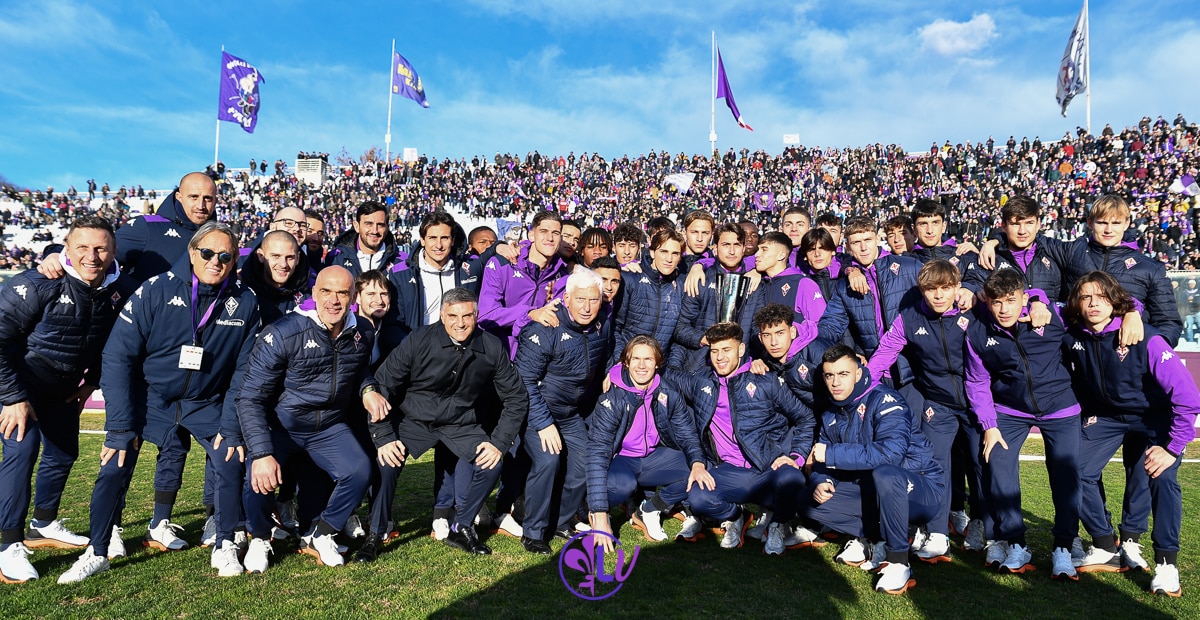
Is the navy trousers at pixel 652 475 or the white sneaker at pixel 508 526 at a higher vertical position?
the navy trousers at pixel 652 475

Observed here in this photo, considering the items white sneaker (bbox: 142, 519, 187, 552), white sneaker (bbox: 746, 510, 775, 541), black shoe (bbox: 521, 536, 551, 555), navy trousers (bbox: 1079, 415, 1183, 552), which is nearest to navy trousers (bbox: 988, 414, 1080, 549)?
navy trousers (bbox: 1079, 415, 1183, 552)

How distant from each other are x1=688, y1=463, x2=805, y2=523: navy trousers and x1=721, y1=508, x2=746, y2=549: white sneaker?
3.1 inches

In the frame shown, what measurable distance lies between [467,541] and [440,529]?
0.38 m

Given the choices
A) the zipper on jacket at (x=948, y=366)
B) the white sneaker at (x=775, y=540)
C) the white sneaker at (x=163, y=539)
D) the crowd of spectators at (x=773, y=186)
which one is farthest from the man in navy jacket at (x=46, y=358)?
the crowd of spectators at (x=773, y=186)

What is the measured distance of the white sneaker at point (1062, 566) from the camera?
4.93m

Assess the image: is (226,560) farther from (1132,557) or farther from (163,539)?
(1132,557)

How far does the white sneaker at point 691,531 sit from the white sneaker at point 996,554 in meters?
2.15

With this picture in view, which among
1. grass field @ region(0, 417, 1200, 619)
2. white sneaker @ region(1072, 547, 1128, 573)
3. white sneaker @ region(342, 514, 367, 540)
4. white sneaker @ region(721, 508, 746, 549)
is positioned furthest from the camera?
white sneaker @ region(342, 514, 367, 540)

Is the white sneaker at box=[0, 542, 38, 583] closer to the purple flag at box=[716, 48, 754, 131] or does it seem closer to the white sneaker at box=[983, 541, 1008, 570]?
the white sneaker at box=[983, 541, 1008, 570]

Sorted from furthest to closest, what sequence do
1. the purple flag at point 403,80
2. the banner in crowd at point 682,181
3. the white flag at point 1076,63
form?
the purple flag at point 403,80 → the banner in crowd at point 682,181 → the white flag at point 1076,63

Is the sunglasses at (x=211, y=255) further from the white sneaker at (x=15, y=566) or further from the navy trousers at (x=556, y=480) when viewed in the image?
the navy trousers at (x=556, y=480)

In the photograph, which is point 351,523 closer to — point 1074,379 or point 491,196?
point 1074,379

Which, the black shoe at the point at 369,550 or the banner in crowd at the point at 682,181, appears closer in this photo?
the black shoe at the point at 369,550

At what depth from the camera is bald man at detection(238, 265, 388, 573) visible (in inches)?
189
